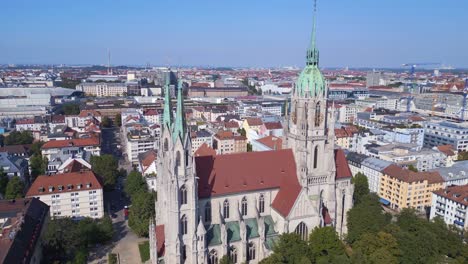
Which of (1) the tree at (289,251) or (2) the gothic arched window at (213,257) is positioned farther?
(2) the gothic arched window at (213,257)

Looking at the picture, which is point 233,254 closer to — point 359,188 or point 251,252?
point 251,252

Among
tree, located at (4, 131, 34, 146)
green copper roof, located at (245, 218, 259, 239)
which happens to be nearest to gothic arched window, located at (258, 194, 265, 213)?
green copper roof, located at (245, 218, 259, 239)

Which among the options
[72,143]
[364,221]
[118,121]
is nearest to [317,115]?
[364,221]

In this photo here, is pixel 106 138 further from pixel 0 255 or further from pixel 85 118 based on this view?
pixel 0 255

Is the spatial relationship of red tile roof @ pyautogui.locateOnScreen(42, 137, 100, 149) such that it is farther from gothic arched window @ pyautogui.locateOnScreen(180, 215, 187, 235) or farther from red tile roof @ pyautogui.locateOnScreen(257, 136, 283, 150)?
gothic arched window @ pyautogui.locateOnScreen(180, 215, 187, 235)

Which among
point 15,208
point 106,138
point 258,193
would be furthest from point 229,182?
point 106,138

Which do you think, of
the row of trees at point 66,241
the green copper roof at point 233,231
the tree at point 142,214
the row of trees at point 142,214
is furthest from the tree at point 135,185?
the green copper roof at point 233,231

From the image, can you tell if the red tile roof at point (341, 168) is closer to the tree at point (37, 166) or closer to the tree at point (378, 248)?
the tree at point (378, 248)

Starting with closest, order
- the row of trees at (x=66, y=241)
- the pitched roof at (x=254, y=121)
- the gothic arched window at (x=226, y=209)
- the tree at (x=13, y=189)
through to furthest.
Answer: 1. the gothic arched window at (x=226, y=209)
2. the row of trees at (x=66, y=241)
3. the tree at (x=13, y=189)
4. the pitched roof at (x=254, y=121)

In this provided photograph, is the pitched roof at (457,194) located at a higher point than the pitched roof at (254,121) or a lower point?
lower
